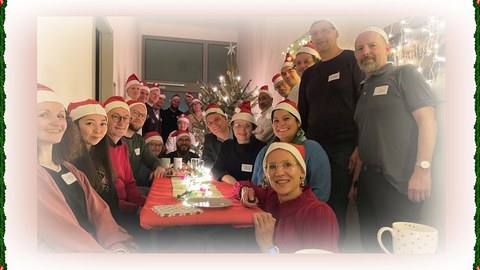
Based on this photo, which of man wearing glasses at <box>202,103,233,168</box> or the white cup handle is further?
man wearing glasses at <box>202,103,233,168</box>

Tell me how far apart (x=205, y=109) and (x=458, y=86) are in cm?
98

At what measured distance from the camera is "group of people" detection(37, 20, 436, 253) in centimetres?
143

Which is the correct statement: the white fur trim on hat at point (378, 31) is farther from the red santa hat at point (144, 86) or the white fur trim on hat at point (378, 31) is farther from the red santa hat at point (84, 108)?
the red santa hat at point (84, 108)

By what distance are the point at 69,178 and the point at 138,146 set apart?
275 mm

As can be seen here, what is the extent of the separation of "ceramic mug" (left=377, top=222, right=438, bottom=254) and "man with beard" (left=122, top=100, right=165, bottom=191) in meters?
0.92

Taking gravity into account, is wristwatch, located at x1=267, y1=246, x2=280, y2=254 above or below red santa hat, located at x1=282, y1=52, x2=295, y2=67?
below

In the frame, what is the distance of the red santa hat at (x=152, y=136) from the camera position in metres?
1.53

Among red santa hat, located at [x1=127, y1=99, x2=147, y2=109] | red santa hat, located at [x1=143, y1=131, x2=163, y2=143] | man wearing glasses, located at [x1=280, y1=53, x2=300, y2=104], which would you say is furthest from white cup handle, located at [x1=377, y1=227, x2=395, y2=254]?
red santa hat, located at [x1=127, y1=99, x2=147, y2=109]

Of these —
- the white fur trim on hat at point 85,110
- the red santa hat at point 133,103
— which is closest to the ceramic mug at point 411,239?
the red santa hat at point 133,103

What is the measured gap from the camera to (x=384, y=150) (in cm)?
146

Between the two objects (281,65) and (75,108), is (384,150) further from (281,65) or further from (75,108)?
(75,108)

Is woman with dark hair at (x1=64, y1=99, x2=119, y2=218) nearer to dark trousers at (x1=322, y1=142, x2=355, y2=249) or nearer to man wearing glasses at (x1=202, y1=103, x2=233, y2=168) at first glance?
man wearing glasses at (x1=202, y1=103, x2=233, y2=168)

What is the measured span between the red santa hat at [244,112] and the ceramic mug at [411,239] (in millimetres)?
658

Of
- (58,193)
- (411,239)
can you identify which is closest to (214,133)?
(58,193)
